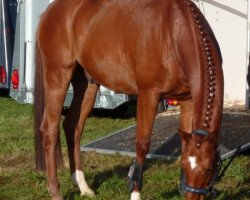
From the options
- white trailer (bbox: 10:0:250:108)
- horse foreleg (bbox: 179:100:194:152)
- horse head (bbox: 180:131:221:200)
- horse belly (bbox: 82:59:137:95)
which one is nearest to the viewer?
horse head (bbox: 180:131:221:200)

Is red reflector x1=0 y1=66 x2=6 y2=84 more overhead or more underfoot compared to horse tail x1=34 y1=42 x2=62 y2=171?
more underfoot

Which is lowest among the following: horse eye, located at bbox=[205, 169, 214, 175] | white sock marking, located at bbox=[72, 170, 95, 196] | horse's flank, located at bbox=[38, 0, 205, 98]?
white sock marking, located at bbox=[72, 170, 95, 196]

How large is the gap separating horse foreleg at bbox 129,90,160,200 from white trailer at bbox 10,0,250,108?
4.63 m

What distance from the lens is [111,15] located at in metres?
5.52

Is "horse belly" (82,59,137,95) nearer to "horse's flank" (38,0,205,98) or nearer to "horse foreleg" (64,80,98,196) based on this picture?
"horse's flank" (38,0,205,98)

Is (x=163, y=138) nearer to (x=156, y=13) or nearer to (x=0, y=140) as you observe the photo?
(x=0, y=140)

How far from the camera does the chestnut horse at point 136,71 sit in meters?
4.28

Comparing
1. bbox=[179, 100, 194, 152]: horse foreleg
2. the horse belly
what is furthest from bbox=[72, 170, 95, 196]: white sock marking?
bbox=[179, 100, 194, 152]: horse foreleg

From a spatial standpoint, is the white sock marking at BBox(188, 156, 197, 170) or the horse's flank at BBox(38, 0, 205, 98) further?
the horse's flank at BBox(38, 0, 205, 98)

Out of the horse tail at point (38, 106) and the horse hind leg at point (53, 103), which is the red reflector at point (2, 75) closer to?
the horse tail at point (38, 106)

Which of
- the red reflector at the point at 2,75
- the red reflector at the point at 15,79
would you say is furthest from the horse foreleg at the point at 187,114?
the red reflector at the point at 2,75

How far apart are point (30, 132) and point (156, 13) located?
453 cm

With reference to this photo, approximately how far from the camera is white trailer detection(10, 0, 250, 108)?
9867 millimetres

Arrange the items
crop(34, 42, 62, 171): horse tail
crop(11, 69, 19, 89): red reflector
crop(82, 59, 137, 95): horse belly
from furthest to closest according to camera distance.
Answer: crop(11, 69, 19, 89): red reflector → crop(34, 42, 62, 171): horse tail → crop(82, 59, 137, 95): horse belly
